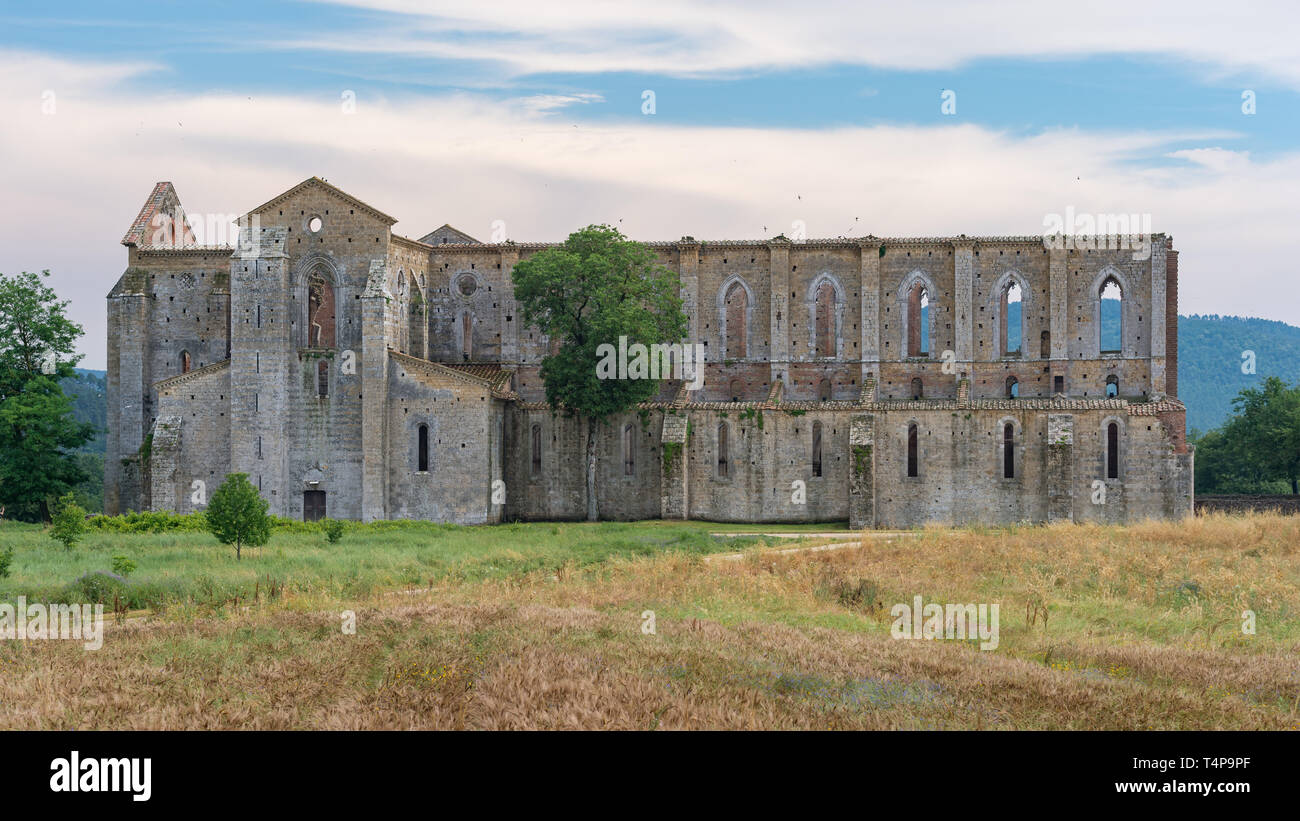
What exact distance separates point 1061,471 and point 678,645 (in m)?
28.7

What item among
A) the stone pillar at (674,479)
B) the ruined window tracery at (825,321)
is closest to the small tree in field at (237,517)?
the stone pillar at (674,479)

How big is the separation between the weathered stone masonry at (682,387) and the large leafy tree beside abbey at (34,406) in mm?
2029

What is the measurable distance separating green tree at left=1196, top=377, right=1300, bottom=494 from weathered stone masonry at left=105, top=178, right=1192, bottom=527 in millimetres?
14047

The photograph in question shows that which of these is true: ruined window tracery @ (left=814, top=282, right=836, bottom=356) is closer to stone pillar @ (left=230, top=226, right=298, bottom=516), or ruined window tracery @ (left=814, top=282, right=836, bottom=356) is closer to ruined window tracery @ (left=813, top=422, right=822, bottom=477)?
ruined window tracery @ (left=813, top=422, right=822, bottom=477)

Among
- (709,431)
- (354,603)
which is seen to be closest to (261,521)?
(354,603)

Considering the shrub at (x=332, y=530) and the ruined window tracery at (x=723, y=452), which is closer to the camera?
the shrub at (x=332, y=530)

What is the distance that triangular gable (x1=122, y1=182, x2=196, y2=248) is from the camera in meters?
49.4

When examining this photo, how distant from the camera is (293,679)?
14.5 meters

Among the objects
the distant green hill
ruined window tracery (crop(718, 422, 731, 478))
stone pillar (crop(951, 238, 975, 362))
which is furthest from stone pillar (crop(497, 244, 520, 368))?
the distant green hill

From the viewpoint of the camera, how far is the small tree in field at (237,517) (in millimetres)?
27750

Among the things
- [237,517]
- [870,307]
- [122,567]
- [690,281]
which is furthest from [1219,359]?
[122,567]

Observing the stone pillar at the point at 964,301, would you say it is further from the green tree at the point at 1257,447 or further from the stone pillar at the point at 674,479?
the green tree at the point at 1257,447
